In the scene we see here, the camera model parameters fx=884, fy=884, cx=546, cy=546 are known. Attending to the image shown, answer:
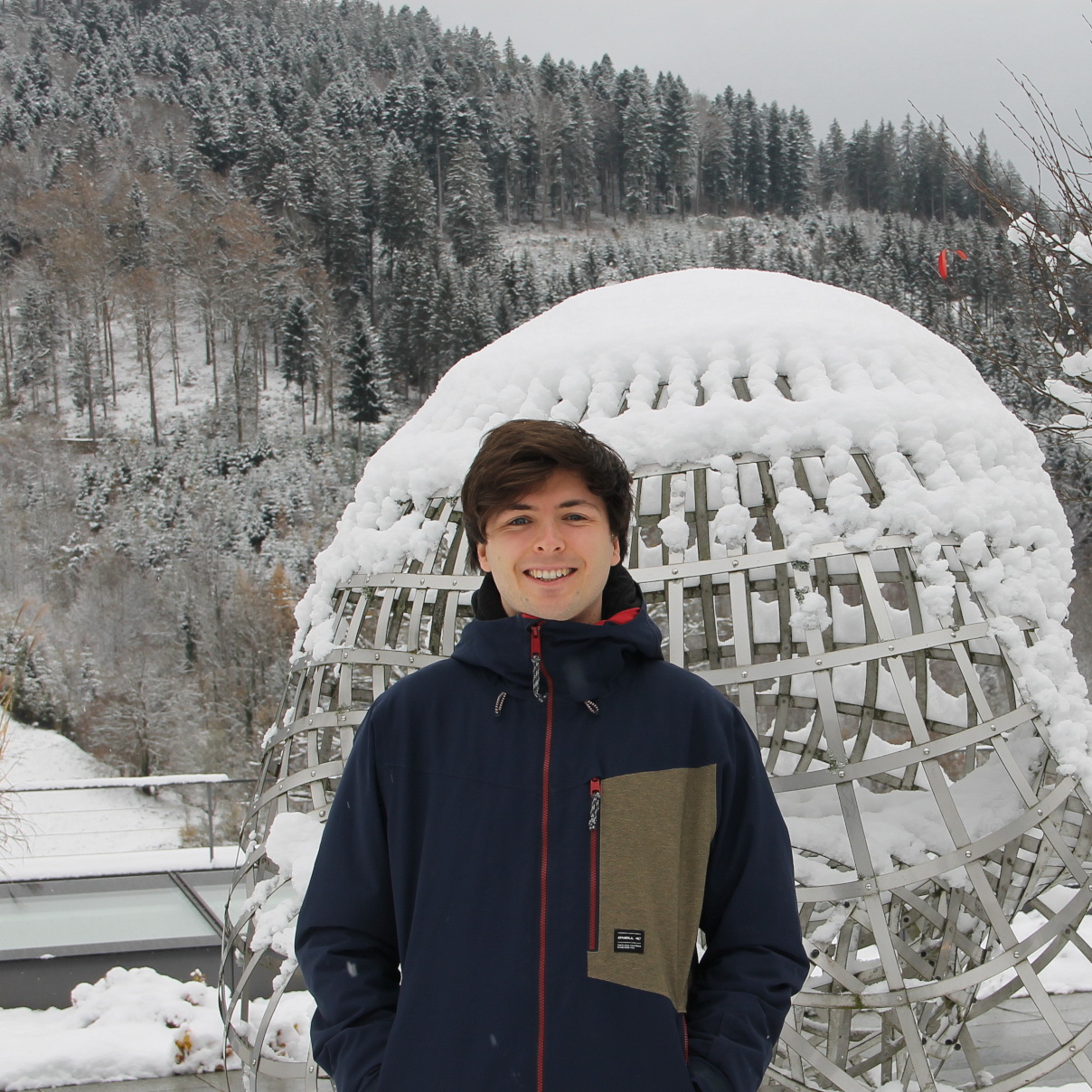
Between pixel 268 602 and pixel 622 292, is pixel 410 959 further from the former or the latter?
pixel 268 602

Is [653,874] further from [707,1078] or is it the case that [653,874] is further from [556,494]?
[556,494]

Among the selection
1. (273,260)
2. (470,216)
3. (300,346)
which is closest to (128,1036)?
(300,346)

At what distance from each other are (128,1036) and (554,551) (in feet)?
13.5

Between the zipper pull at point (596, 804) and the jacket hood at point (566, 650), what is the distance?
11cm

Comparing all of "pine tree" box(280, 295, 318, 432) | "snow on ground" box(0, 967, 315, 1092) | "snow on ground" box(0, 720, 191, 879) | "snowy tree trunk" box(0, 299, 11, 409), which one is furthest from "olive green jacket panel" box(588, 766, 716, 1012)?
"snowy tree trunk" box(0, 299, 11, 409)

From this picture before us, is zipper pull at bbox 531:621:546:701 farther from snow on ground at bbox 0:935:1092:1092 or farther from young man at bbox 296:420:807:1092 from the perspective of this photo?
snow on ground at bbox 0:935:1092:1092

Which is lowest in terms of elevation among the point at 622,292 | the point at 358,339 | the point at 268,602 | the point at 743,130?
the point at 268,602

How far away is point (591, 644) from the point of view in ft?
3.76

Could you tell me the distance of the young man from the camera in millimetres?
1055

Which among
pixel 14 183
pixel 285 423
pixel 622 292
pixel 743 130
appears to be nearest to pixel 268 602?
pixel 285 423

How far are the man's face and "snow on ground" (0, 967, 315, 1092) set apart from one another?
3156mm

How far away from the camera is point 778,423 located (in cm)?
185

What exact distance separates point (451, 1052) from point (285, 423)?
1299 inches

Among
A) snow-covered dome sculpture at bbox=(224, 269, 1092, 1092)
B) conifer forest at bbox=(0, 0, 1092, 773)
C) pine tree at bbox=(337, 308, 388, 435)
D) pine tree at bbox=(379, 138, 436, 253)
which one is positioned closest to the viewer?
snow-covered dome sculpture at bbox=(224, 269, 1092, 1092)
